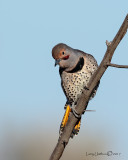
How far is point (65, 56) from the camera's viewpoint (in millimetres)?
8852

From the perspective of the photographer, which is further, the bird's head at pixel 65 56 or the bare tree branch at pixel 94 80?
the bird's head at pixel 65 56

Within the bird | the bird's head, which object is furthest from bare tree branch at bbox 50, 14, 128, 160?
the bird's head

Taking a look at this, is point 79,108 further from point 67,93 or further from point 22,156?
point 22,156

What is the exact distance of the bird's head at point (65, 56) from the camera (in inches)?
342

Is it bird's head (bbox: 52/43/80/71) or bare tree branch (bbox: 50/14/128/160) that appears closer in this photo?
bare tree branch (bbox: 50/14/128/160)

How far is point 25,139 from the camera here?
52.4 ft

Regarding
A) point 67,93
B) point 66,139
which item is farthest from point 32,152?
point 66,139

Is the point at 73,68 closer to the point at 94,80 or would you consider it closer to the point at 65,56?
the point at 65,56

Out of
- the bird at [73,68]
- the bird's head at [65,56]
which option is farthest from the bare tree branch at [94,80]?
the bird's head at [65,56]

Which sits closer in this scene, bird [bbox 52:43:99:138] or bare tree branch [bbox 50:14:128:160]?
bare tree branch [bbox 50:14:128:160]

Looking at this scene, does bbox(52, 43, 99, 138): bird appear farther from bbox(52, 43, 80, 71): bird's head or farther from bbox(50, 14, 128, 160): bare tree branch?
bbox(50, 14, 128, 160): bare tree branch

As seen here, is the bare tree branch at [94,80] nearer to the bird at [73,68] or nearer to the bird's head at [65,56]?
the bird at [73,68]

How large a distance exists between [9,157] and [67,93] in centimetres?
586

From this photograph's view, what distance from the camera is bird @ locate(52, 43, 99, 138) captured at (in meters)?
8.70
